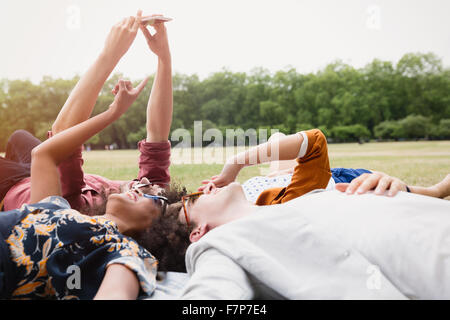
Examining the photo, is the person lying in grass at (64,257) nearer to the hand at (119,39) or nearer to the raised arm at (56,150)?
the raised arm at (56,150)

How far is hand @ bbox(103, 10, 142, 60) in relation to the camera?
3.26 ft

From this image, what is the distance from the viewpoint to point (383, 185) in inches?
29.4

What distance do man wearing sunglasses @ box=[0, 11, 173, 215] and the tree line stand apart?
2.51m

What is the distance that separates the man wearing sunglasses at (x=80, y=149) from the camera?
998mm

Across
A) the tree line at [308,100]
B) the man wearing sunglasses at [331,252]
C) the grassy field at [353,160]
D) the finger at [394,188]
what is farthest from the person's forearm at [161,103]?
the tree line at [308,100]

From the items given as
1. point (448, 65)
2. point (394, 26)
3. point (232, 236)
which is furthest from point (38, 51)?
point (448, 65)

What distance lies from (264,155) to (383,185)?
30cm

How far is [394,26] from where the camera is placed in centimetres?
345

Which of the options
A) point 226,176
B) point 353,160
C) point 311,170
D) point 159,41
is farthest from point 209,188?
point 353,160

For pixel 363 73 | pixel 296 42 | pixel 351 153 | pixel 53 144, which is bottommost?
pixel 351 153

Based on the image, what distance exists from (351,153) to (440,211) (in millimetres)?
3423

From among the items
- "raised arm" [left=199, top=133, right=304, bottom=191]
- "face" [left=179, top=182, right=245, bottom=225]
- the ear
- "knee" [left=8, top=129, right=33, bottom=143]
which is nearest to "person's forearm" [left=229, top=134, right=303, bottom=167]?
"raised arm" [left=199, top=133, right=304, bottom=191]

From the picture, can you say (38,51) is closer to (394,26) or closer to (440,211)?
(394,26)
